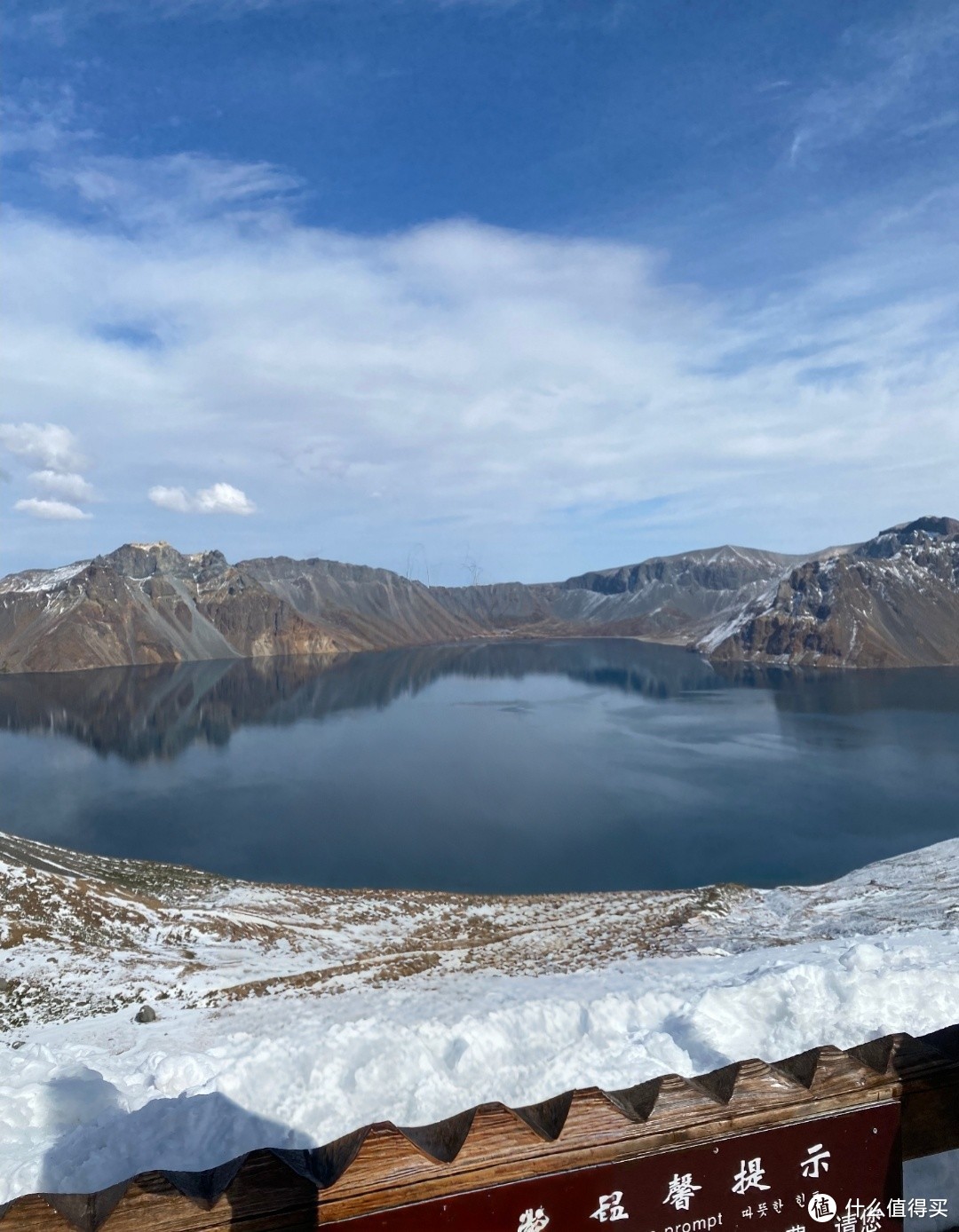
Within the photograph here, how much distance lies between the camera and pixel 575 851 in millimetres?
35562

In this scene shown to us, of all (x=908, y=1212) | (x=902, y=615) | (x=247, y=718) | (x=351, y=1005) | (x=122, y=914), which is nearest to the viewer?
(x=908, y=1212)

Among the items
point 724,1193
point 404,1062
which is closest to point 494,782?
point 404,1062

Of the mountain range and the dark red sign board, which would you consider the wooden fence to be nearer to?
the dark red sign board

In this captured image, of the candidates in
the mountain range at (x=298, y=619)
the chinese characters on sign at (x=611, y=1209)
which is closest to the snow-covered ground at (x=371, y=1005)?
the chinese characters on sign at (x=611, y=1209)

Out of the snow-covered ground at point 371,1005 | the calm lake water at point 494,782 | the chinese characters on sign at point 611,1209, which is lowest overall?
the calm lake water at point 494,782

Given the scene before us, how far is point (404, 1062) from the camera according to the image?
7.84 metres

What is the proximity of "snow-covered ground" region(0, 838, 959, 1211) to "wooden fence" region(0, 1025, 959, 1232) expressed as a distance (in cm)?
70

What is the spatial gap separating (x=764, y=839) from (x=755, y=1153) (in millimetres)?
38770

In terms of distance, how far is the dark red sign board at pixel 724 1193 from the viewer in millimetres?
2076

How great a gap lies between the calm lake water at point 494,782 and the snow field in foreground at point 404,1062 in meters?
22.4

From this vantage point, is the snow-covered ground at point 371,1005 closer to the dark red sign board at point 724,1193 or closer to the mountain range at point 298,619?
the dark red sign board at point 724,1193

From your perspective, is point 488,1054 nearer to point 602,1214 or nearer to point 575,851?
point 602,1214

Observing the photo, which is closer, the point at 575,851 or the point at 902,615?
the point at 575,851

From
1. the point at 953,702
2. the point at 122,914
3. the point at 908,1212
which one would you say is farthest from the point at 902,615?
the point at 908,1212
